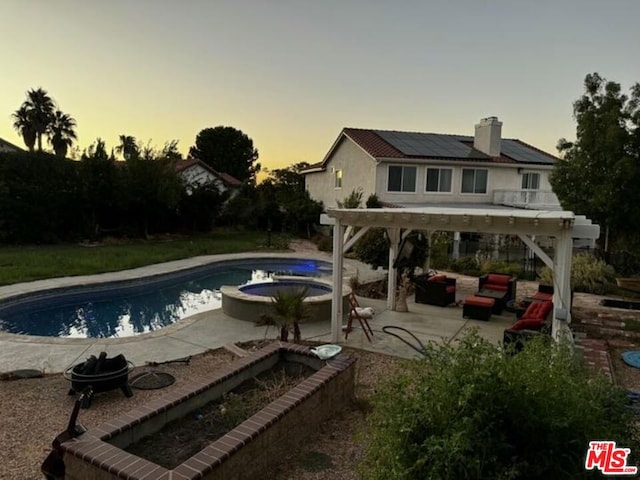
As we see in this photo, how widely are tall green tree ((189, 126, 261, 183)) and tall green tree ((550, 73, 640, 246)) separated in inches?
1759

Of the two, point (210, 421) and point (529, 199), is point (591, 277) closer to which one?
point (529, 199)

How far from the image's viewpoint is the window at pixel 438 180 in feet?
82.2

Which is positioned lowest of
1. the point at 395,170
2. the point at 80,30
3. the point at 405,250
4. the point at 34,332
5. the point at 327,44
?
the point at 34,332

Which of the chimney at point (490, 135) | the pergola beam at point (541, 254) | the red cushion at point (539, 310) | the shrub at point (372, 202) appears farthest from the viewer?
the chimney at point (490, 135)

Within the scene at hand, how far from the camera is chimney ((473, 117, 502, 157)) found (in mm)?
26656

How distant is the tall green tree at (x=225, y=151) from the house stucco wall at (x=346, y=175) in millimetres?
25965

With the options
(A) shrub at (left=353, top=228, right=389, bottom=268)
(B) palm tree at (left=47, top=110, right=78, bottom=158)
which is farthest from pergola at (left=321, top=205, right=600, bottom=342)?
(B) palm tree at (left=47, top=110, right=78, bottom=158)

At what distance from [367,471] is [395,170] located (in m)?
21.9

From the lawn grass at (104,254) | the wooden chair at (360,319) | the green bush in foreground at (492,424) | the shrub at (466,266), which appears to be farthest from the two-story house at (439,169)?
the green bush in foreground at (492,424)

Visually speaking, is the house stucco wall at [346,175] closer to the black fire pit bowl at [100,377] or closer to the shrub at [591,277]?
the shrub at [591,277]

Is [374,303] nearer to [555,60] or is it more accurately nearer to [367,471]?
[367,471]

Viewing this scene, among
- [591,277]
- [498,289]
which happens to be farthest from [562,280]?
[591,277]

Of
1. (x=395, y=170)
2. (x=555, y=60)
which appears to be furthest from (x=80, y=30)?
(x=555, y=60)

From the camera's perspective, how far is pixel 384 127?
31.6 m
